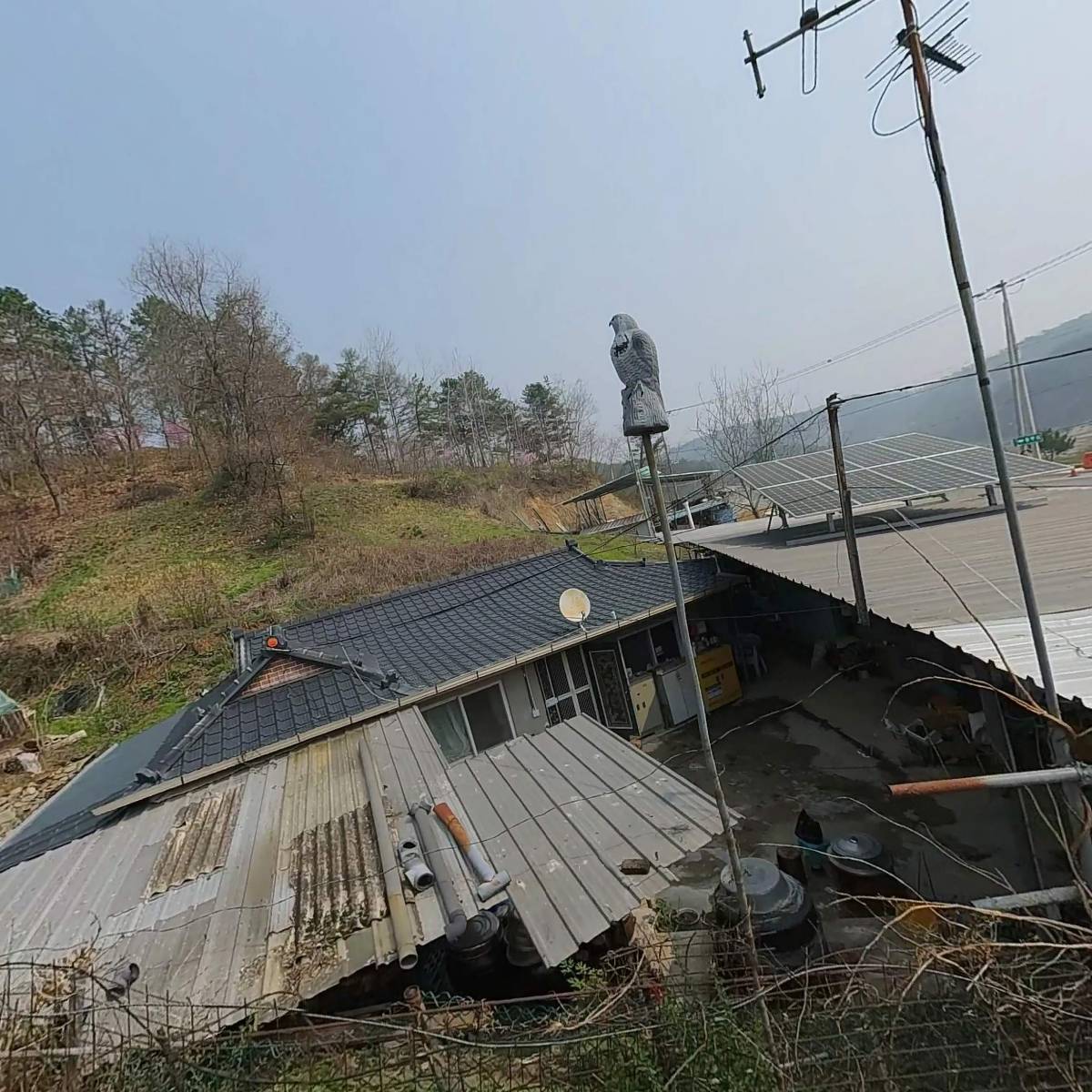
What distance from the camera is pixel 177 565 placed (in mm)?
19750

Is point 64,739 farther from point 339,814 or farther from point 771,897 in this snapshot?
point 771,897

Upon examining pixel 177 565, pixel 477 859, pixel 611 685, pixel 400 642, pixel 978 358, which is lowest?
pixel 611 685

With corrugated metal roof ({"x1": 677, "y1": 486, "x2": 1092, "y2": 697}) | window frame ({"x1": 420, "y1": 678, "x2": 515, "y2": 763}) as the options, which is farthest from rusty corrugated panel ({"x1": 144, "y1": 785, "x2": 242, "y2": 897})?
corrugated metal roof ({"x1": 677, "y1": 486, "x2": 1092, "y2": 697})

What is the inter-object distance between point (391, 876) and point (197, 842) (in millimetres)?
2516

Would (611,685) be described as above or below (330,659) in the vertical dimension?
below

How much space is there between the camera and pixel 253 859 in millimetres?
4602

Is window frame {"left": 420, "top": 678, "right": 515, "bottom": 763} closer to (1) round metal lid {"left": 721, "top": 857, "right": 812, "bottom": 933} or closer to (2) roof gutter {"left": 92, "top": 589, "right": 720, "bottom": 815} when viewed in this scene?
(2) roof gutter {"left": 92, "top": 589, "right": 720, "bottom": 815}

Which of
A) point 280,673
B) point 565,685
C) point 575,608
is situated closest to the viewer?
point 280,673

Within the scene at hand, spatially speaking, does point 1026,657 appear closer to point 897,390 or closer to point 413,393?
point 897,390

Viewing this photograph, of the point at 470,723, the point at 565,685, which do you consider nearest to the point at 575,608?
the point at 565,685

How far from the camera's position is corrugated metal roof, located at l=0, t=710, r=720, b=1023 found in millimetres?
3449

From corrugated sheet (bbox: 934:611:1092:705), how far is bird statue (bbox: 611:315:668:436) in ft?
7.70

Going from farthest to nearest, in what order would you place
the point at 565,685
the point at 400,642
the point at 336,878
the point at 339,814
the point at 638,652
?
the point at 638,652 → the point at 400,642 → the point at 565,685 → the point at 339,814 → the point at 336,878

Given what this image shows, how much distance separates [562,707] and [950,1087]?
7.87 metres
